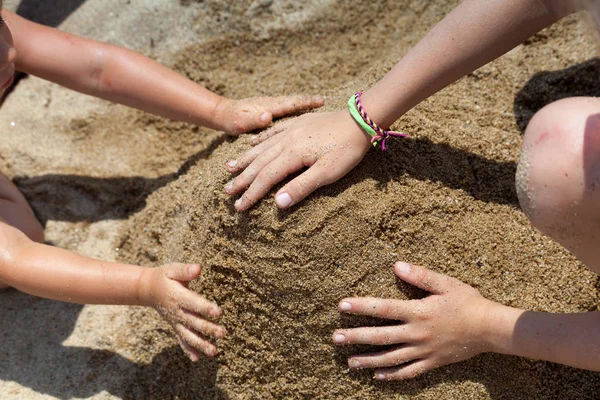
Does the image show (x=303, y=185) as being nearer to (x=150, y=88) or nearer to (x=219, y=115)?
(x=219, y=115)

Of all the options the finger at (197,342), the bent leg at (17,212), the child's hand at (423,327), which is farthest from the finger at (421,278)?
the bent leg at (17,212)

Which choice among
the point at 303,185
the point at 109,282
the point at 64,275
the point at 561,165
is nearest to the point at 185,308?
the point at 109,282

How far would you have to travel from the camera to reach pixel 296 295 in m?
1.49

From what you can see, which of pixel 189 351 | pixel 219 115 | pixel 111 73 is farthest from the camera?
pixel 111 73

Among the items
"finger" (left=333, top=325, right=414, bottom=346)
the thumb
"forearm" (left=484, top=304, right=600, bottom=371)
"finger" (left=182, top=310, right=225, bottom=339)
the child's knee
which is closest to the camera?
the child's knee

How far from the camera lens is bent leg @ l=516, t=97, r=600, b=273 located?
46.6 inches

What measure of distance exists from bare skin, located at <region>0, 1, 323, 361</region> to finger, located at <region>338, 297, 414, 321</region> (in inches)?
13.4

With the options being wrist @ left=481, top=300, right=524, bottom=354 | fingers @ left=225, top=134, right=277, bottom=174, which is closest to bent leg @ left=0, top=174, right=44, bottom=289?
fingers @ left=225, top=134, right=277, bottom=174

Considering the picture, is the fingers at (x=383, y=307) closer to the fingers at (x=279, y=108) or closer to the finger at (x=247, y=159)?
the finger at (x=247, y=159)

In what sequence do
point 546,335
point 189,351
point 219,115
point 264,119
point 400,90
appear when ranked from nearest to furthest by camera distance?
point 546,335
point 400,90
point 189,351
point 264,119
point 219,115

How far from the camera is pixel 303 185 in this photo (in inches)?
56.2

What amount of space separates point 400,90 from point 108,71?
38.6 inches

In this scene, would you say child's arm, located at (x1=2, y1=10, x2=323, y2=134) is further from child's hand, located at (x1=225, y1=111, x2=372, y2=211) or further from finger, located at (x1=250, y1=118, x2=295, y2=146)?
child's hand, located at (x1=225, y1=111, x2=372, y2=211)

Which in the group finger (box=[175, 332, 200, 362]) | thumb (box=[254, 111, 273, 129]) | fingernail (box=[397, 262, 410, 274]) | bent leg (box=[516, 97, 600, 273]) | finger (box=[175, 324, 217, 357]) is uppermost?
bent leg (box=[516, 97, 600, 273])
